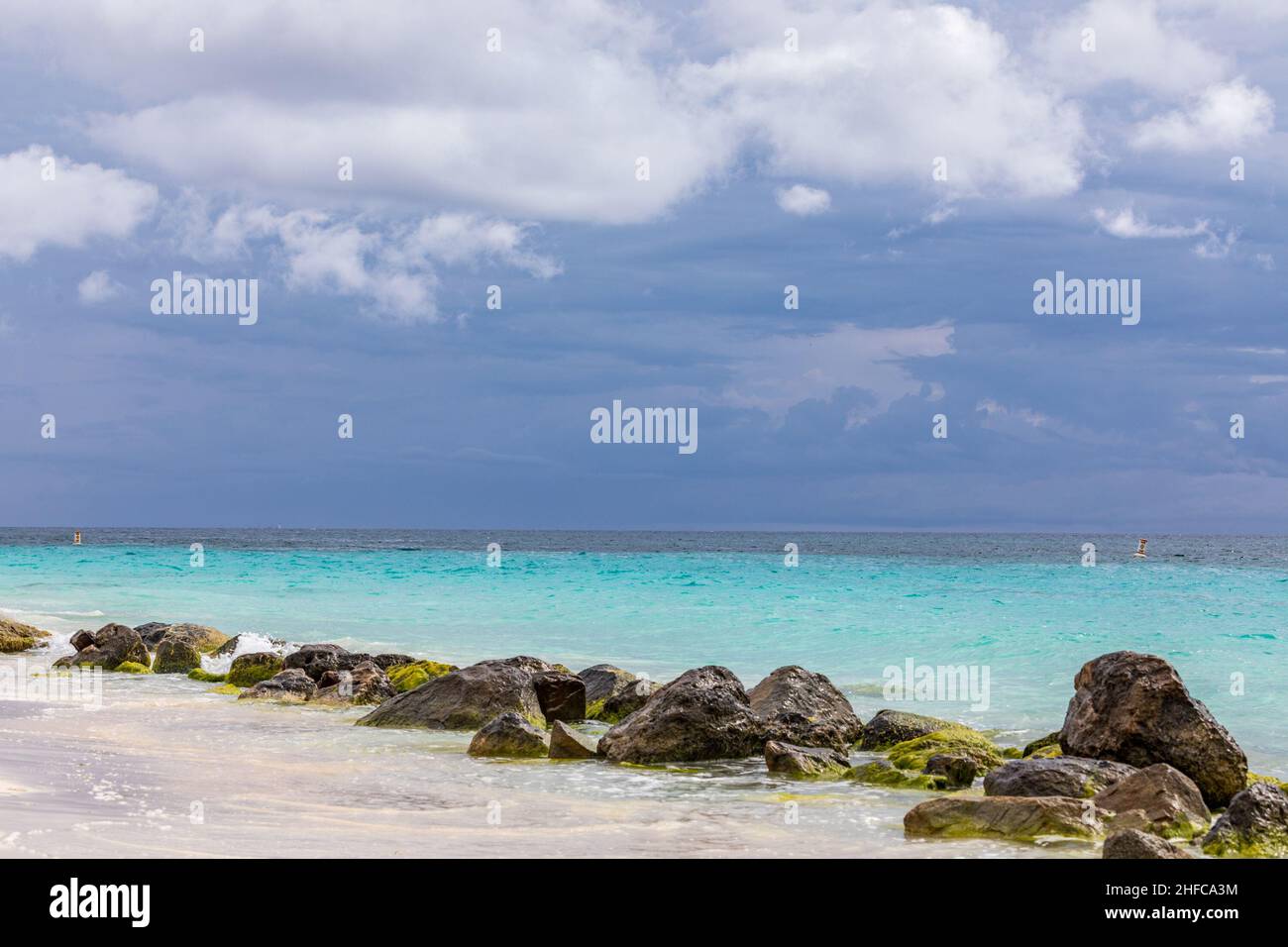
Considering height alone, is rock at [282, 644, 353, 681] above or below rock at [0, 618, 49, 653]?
above

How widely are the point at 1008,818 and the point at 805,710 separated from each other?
4.29 metres

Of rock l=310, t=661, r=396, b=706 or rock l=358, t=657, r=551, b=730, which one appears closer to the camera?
rock l=358, t=657, r=551, b=730

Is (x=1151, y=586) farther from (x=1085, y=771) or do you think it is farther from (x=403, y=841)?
(x=403, y=841)

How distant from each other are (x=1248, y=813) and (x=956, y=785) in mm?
2668

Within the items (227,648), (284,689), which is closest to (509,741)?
(284,689)

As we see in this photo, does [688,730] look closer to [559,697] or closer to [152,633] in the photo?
[559,697]

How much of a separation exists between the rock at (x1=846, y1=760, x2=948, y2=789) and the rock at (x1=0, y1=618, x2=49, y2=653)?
1744 centimetres

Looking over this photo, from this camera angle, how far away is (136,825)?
24.2ft

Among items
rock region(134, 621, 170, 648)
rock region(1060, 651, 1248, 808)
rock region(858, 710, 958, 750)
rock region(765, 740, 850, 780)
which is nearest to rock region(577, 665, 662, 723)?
rock region(858, 710, 958, 750)

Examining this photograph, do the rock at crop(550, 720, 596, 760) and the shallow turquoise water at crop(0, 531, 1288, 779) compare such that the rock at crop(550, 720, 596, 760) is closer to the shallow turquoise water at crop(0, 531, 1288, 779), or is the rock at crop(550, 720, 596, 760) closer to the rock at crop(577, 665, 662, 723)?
the rock at crop(577, 665, 662, 723)

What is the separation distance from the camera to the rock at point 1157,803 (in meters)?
8.04

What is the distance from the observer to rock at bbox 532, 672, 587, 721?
45.2 feet

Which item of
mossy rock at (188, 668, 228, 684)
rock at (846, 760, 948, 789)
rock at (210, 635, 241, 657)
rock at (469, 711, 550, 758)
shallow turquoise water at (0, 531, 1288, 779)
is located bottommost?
shallow turquoise water at (0, 531, 1288, 779)

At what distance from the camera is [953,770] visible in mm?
9914
